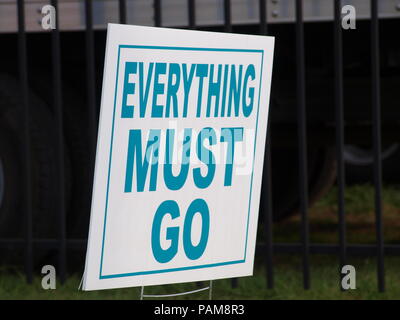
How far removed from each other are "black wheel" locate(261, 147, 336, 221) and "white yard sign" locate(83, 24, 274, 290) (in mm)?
3162

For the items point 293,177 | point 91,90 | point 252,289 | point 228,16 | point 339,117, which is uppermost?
point 228,16

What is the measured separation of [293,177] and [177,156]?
3564 mm

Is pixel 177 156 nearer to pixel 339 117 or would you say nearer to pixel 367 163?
pixel 339 117

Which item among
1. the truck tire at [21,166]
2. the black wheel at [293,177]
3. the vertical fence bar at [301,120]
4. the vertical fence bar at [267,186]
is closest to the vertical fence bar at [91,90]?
the truck tire at [21,166]

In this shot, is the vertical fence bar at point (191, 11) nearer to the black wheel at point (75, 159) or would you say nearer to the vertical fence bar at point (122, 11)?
the vertical fence bar at point (122, 11)

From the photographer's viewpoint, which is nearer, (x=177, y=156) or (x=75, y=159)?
(x=177, y=156)

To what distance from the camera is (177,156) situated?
154 inches

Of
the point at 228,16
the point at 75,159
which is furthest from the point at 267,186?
the point at 75,159

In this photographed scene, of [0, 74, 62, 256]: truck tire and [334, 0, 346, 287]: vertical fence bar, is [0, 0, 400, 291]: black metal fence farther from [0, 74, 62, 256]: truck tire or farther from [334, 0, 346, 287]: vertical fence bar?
[0, 74, 62, 256]: truck tire

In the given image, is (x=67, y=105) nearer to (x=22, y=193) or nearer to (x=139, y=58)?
(x=22, y=193)

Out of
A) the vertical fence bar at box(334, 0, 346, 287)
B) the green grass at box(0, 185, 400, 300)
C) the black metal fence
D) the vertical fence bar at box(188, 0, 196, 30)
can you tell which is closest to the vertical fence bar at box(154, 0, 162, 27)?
the black metal fence

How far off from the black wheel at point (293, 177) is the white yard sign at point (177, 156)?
10.4 ft

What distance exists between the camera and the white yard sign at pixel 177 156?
3.79 m

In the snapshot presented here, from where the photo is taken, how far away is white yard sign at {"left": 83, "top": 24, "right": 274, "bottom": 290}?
3.79 metres
